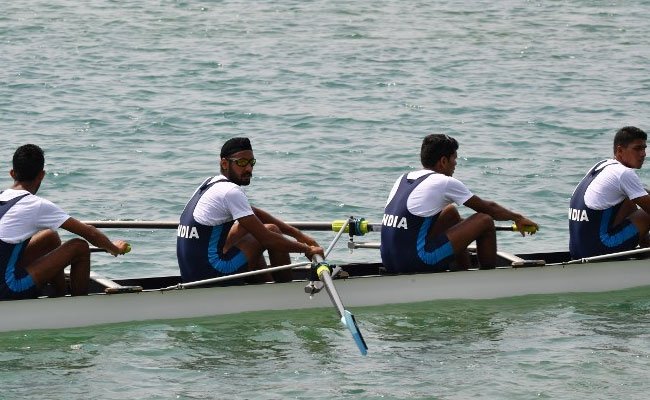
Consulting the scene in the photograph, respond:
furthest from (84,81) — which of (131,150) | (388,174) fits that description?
(388,174)

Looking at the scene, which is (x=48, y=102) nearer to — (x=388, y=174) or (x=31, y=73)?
(x=31, y=73)

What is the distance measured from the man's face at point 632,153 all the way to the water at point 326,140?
1493 mm

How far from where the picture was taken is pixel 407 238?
15.1 metres

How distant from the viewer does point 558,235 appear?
2058 centimetres

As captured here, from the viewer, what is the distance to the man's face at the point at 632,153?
1584 centimetres

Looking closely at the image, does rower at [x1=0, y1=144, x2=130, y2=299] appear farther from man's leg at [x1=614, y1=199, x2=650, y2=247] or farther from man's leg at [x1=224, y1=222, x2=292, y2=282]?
man's leg at [x1=614, y1=199, x2=650, y2=247]

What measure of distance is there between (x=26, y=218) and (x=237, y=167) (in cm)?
218

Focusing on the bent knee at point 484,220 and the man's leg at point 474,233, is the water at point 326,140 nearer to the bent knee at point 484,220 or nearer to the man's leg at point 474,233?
the man's leg at point 474,233

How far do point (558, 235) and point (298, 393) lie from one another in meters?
8.56

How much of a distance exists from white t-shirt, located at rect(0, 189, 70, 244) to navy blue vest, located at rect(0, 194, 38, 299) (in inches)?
2.1

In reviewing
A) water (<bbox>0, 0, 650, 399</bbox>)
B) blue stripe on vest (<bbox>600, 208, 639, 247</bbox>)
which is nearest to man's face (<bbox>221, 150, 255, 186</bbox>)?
water (<bbox>0, 0, 650, 399</bbox>)

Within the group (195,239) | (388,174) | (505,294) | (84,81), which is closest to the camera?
(195,239)

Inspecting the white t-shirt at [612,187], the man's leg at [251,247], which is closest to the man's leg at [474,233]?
the white t-shirt at [612,187]

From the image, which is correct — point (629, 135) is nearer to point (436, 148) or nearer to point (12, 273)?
point (436, 148)
